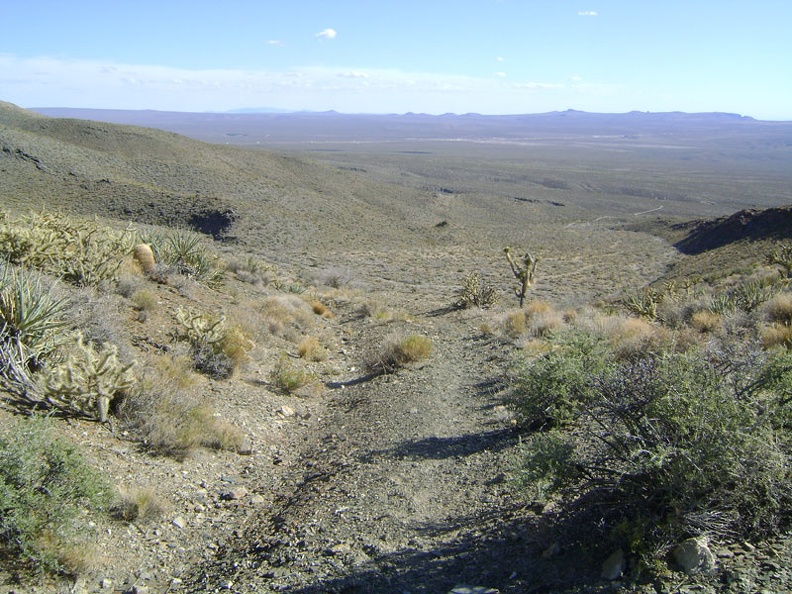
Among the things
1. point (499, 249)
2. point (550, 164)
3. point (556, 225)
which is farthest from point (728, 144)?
point (499, 249)

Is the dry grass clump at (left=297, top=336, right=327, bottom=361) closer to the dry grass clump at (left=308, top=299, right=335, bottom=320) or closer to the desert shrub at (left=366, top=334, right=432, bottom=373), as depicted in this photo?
the desert shrub at (left=366, top=334, right=432, bottom=373)

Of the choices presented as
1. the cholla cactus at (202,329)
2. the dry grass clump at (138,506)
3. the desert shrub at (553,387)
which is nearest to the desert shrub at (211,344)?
the cholla cactus at (202,329)

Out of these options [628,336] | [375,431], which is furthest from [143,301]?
[628,336]

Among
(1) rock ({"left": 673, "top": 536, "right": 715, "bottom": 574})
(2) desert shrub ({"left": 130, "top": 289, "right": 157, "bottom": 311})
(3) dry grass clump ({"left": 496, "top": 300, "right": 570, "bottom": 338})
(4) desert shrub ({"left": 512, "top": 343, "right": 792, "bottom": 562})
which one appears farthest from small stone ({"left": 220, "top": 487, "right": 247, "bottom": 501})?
(3) dry grass clump ({"left": 496, "top": 300, "right": 570, "bottom": 338})

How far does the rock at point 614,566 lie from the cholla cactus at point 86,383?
16.3 ft

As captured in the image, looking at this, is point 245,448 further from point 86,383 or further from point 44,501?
point 44,501

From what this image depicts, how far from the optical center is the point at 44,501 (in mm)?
4492

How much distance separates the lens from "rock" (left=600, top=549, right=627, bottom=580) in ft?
13.1

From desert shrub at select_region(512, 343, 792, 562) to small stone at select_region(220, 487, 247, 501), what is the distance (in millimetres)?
2798

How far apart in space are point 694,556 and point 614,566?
1.56 feet

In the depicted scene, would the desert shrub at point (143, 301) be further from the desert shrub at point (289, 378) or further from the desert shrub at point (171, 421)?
the desert shrub at point (171, 421)

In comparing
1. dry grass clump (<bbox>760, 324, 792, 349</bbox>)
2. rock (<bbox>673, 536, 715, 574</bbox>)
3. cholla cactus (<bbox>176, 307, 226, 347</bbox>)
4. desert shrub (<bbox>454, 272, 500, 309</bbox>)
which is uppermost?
dry grass clump (<bbox>760, 324, 792, 349</bbox>)

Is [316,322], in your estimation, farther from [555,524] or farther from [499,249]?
[499,249]

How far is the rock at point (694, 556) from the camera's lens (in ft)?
12.5
